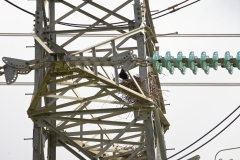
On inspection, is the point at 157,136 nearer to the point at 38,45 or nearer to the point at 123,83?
the point at 123,83

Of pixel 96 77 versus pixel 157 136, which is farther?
pixel 157 136

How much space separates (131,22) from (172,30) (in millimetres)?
6814

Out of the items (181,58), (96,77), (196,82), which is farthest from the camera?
(196,82)

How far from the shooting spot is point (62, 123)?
18906 mm

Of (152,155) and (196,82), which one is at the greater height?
(196,82)

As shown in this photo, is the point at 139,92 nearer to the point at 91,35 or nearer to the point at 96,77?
→ the point at 96,77

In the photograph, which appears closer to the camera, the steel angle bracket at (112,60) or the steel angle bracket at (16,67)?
the steel angle bracket at (112,60)

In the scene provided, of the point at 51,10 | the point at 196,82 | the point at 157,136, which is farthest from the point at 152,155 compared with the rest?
the point at 196,82

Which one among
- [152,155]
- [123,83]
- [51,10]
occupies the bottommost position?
[152,155]

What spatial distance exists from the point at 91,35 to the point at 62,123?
601 cm

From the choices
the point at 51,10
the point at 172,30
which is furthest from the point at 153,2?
the point at 51,10

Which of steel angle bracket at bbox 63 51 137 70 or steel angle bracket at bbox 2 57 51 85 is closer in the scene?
steel angle bracket at bbox 63 51 137 70

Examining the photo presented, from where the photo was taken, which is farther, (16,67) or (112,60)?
(16,67)

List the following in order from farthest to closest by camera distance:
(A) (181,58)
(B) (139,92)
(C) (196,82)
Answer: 1. (C) (196,82)
2. (B) (139,92)
3. (A) (181,58)
